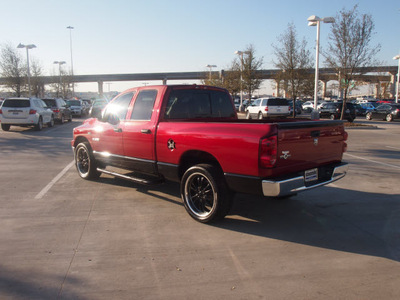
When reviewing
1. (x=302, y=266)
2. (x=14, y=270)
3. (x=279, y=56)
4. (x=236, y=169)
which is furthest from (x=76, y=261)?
(x=279, y=56)

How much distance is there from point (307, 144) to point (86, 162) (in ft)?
15.9

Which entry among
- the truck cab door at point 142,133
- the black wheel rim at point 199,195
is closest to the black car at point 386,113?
the truck cab door at point 142,133

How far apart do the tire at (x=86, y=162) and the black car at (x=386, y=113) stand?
28.4 m

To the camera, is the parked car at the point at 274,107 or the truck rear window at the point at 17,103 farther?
the parked car at the point at 274,107

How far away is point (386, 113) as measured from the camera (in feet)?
94.6

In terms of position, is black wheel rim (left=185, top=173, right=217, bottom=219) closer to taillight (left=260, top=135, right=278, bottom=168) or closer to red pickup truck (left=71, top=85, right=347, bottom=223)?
red pickup truck (left=71, top=85, right=347, bottom=223)

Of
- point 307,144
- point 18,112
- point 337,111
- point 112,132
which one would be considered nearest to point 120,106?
point 112,132

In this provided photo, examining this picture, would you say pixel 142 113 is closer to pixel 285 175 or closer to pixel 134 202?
pixel 134 202

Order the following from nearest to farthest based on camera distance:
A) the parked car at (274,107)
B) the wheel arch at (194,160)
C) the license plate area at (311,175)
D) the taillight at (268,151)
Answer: the taillight at (268,151) < the license plate area at (311,175) < the wheel arch at (194,160) < the parked car at (274,107)

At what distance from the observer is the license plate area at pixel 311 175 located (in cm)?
439

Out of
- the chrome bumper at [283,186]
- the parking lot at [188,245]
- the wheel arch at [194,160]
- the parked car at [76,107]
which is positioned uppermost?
the parked car at [76,107]

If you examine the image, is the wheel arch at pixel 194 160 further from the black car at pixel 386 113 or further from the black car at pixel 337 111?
the black car at pixel 386 113

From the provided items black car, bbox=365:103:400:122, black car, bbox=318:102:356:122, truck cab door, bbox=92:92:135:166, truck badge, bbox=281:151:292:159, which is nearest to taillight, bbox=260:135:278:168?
truck badge, bbox=281:151:292:159

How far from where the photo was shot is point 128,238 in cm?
423
